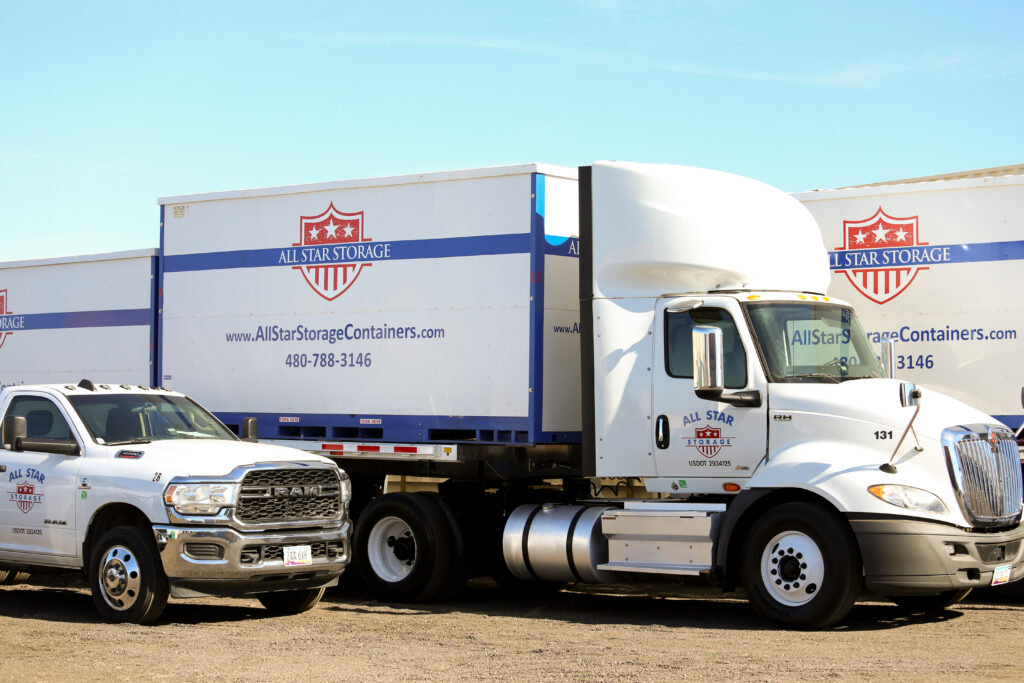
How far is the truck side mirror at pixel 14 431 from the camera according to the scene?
1150 cm

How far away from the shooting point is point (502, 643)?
10281mm

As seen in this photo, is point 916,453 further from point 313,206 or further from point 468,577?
point 313,206

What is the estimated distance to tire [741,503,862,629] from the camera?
10547mm

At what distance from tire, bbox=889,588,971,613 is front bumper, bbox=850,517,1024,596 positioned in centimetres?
107

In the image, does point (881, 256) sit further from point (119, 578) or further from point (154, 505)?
point (119, 578)

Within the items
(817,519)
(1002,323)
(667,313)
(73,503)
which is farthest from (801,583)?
(73,503)

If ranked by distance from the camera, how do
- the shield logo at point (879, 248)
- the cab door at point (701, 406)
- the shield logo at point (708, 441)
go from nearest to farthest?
the cab door at point (701, 406), the shield logo at point (708, 441), the shield logo at point (879, 248)

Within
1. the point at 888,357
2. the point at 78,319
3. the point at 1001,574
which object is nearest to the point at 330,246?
the point at 78,319

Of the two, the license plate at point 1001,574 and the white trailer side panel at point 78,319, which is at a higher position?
the white trailer side panel at point 78,319

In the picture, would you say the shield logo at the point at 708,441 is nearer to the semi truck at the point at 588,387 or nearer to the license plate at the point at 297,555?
the semi truck at the point at 588,387

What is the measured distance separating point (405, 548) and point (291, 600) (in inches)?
66.5

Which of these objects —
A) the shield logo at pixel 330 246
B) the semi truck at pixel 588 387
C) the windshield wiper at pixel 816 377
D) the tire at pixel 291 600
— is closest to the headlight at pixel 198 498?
the tire at pixel 291 600

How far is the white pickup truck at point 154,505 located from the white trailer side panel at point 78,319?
3.76m

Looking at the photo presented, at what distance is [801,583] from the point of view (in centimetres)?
1078
